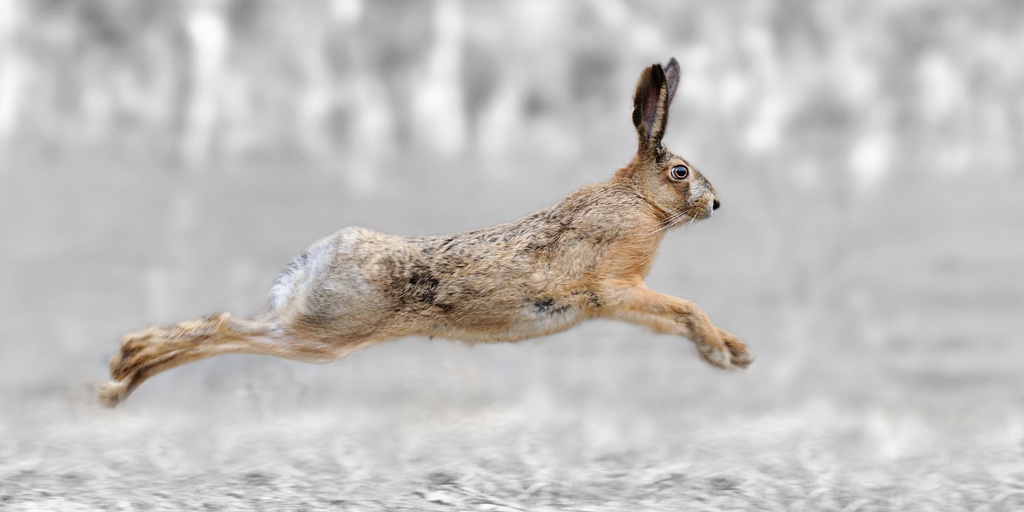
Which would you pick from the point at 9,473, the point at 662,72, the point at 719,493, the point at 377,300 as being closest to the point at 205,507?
the point at 9,473

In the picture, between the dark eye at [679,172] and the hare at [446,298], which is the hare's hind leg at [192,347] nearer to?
the hare at [446,298]

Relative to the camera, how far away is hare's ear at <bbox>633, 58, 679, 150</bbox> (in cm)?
309

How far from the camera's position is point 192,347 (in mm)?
3193

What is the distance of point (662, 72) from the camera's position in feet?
10.0

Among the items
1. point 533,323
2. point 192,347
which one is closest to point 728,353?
point 533,323

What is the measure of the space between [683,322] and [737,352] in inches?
8.5

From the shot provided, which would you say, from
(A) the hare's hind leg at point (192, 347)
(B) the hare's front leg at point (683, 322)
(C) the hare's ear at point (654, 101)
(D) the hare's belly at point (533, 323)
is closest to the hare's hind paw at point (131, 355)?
(A) the hare's hind leg at point (192, 347)

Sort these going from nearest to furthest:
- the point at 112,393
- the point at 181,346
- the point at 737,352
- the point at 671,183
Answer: the point at 112,393 → the point at 181,346 → the point at 737,352 → the point at 671,183

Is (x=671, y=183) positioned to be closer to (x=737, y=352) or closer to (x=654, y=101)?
(x=654, y=101)

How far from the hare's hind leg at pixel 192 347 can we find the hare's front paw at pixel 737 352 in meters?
1.39

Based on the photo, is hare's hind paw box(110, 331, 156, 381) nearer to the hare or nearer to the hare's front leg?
the hare

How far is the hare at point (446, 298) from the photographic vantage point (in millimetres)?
3227

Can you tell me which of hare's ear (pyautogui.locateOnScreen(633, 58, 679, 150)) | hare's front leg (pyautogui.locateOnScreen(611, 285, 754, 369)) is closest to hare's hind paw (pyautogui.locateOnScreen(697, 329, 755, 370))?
hare's front leg (pyautogui.locateOnScreen(611, 285, 754, 369))

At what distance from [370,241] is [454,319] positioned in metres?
0.42
